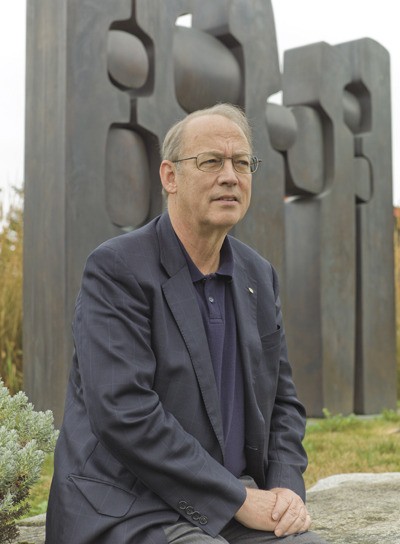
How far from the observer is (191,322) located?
183 cm

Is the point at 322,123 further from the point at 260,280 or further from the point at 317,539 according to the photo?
the point at 317,539

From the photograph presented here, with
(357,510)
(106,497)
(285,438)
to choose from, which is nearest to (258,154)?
(357,510)

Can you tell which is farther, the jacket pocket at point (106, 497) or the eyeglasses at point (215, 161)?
the eyeglasses at point (215, 161)

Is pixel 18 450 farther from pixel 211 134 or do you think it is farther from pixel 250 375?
pixel 211 134

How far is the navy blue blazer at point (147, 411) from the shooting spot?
170 cm

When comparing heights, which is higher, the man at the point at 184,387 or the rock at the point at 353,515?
the man at the point at 184,387

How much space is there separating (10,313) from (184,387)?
3925mm

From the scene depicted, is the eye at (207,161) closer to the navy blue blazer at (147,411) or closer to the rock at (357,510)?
the navy blue blazer at (147,411)

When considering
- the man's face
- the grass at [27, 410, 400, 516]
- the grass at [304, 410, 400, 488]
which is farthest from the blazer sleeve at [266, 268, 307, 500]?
the grass at [304, 410, 400, 488]

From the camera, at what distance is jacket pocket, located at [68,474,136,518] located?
171cm

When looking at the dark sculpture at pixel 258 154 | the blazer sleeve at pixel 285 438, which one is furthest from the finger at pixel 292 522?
the dark sculpture at pixel 258 154

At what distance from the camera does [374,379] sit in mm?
6504

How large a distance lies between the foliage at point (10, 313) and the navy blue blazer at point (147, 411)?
354cm

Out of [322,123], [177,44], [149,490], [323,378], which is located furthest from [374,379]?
[149,490]
